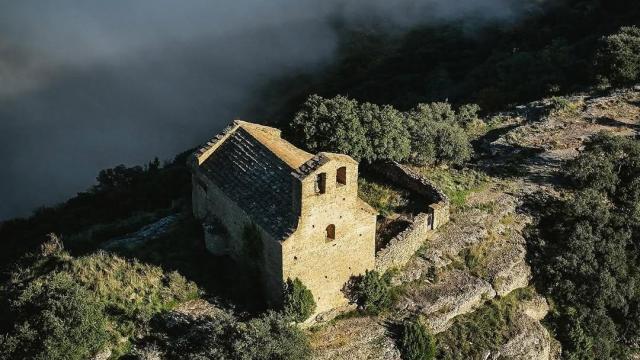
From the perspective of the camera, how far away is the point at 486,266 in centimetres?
3266

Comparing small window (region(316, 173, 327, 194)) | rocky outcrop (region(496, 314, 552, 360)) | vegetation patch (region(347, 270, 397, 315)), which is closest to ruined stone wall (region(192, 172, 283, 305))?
small window (region(316, 173, 327, 194))

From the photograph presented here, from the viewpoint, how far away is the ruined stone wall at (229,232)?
2796 centimetres

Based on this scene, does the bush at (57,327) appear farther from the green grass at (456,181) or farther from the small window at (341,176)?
the green grass at (456,181)

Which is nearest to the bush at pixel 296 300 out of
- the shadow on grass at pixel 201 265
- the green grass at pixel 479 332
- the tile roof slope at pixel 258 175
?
the shadow on grass at pixel 201 265

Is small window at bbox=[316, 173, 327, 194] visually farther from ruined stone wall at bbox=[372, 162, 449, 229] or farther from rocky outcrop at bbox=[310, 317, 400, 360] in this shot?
ruined stone wall at bbox=[372, 162, 449, 229]

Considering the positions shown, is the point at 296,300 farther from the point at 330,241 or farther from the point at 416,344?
the point at 416,344

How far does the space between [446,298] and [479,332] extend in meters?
1.86

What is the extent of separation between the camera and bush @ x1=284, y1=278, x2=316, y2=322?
27469mm

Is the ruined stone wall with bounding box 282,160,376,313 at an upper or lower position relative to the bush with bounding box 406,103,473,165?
lower

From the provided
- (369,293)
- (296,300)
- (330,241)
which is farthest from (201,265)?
(369,293)

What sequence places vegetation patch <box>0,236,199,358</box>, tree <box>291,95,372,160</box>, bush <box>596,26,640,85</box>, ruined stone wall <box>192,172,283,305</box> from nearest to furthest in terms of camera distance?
1. vegetation patch <box>0,236,199,358</box>
2. ruined stone wall <box>192,172,283,305</box>
3. tree <box>291,95,372,160</box>
4. bush <box>596,26,640,85</box>

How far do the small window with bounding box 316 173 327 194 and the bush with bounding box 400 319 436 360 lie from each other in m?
6.26

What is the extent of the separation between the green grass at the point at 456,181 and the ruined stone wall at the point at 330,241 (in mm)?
7954

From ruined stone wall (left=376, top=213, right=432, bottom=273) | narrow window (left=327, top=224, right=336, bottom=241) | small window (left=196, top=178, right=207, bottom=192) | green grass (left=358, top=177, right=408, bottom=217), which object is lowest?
ruined stone wall (left=376, top=213, right=432, bottom=273)
